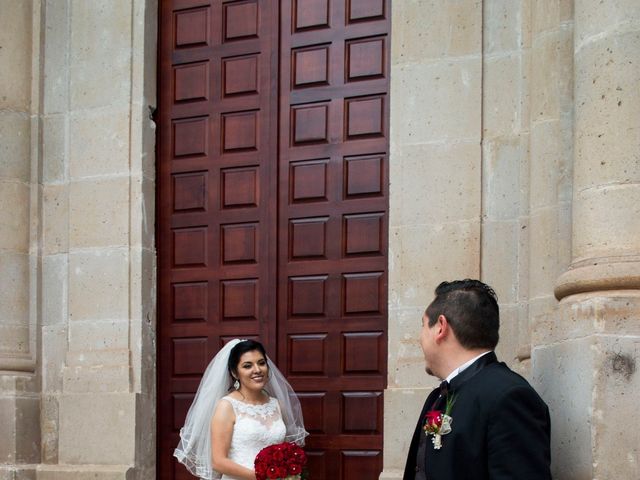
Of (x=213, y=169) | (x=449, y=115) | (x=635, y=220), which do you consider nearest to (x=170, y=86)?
(x=213, y=169)

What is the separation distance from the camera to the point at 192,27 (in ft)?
28.1

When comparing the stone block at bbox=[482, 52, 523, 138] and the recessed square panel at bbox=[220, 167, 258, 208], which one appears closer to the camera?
the stone block at bbox=[482, 52, 523, 138]

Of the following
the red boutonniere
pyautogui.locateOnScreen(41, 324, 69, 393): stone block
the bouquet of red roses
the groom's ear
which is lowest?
the bouquet of red roses

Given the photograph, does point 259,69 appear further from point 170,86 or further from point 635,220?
point 635,220

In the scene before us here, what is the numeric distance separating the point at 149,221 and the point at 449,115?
2.58 metres

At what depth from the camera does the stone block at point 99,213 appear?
8.40 metres

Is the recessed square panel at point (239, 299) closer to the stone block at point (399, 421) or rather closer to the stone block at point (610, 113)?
the stone block at point (399, 421)

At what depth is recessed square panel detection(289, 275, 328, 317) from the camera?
7879mm

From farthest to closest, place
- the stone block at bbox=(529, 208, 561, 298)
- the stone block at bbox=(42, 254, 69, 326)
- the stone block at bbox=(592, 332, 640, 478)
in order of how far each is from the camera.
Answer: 1. the stone block at bbox=(42, 254, 69, 326)
2. the stone block at bbox=(529, 208, 561, 298)
3. the stone block at bbox=(592, 332, 640, 478)

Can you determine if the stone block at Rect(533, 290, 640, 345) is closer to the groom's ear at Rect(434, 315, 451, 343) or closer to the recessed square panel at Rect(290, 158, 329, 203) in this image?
the groom's ear at Rect(434, 315, 451, 343)

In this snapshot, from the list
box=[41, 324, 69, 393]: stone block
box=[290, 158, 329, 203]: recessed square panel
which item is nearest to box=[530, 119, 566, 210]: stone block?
box=[290, 158, 329, 203]: recessed square panel

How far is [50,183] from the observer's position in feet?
28.8

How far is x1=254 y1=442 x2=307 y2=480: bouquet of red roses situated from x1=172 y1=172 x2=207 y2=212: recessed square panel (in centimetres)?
230

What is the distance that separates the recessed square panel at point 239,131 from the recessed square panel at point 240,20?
0.61 m
